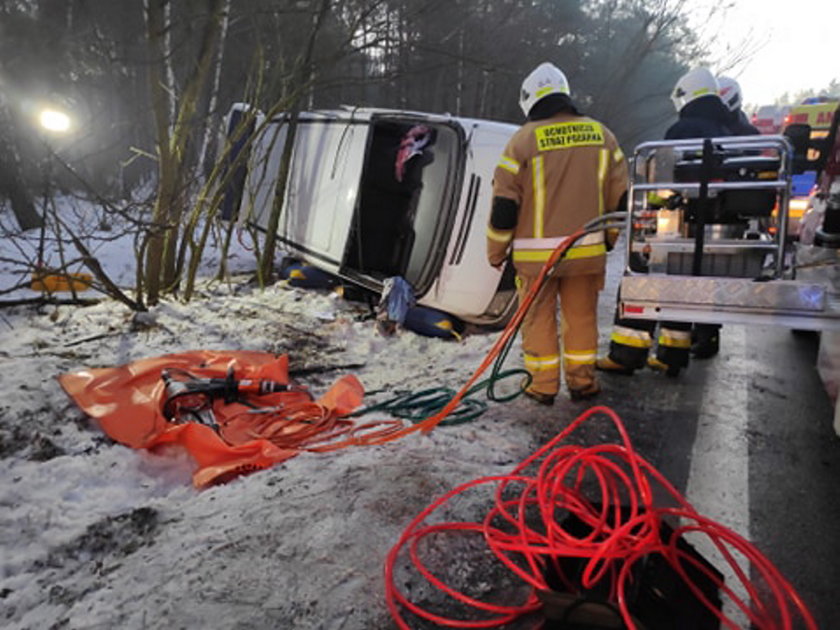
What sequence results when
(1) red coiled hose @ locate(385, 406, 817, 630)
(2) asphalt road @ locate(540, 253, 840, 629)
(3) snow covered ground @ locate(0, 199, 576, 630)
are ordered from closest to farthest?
(1) red coiled hose @ locate(385, 406, 817, 630) < (3) snow covered ground @ locate(0, 199, 576, 630) < (2) asphalt road @ locate(540, 253, 840, 629)

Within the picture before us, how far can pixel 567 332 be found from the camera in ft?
12.3

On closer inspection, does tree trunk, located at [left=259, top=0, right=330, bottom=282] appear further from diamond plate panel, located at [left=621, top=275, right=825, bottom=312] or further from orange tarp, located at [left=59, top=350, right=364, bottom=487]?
diamond plate panel, located at [left=621, top=275, right=825, bottom=312]

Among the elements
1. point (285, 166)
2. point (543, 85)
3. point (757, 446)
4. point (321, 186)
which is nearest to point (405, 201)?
point (321, 186)

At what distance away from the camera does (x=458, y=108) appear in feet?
65.6

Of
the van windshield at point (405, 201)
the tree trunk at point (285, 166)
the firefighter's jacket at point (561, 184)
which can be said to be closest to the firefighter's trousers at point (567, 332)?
the firefighter's jacket at point (561, 184)

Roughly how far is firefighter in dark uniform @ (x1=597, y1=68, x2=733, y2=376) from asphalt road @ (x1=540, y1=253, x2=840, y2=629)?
0.15m

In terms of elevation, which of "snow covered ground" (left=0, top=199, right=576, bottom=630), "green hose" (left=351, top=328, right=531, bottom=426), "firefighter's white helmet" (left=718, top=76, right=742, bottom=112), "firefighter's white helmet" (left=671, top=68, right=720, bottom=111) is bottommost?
"snow covered ground" (left=0, top=199, right=576, bottom=630)

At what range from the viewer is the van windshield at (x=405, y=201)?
5.70 m

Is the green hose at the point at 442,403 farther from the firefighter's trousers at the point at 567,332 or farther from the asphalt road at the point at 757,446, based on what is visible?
the asphalt road at the point at 757,446

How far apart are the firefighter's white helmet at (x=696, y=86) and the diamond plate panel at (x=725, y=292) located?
84.0 inches

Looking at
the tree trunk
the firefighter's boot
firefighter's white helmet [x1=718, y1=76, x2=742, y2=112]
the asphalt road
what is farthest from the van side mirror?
the tree trunk

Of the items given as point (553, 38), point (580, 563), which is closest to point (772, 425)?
point (580, 563)

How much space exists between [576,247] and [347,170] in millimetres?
3567

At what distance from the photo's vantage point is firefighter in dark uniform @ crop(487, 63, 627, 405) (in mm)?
3482
